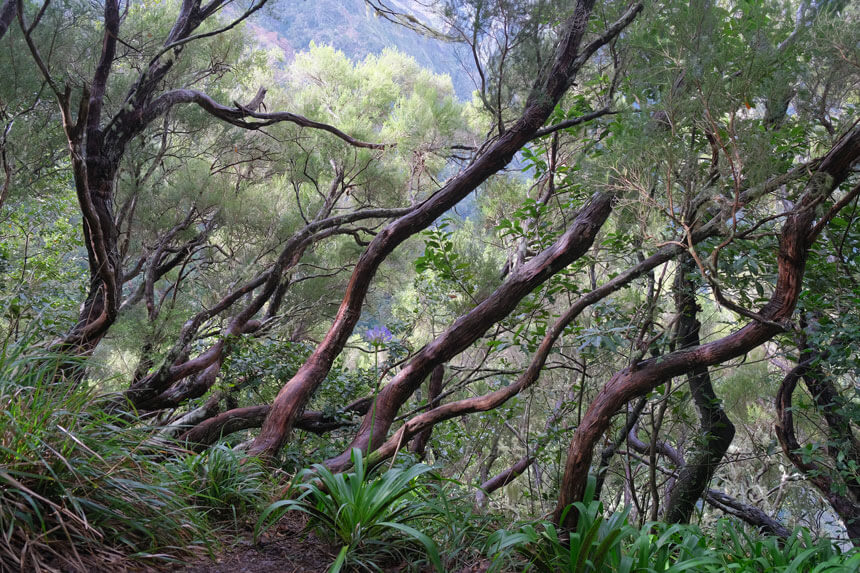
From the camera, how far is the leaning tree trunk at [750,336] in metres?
1.79

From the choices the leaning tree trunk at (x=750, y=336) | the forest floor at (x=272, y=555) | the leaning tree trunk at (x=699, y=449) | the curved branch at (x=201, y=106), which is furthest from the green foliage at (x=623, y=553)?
the curved branch at (x=201, y=106)

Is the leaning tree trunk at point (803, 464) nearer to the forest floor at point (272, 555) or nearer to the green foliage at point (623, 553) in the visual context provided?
the green foliage at point (623, 553)

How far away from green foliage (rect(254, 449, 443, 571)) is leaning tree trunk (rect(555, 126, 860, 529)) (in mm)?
587

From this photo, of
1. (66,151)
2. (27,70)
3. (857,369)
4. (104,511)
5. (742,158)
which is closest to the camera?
(104,511)

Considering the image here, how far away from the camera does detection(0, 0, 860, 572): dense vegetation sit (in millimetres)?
1673

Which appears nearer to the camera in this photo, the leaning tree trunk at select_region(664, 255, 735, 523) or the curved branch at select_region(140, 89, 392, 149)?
the leaning tree trunk at select_region(664, 255, 735, 523)

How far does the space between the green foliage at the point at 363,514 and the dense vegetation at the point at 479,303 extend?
0.01m

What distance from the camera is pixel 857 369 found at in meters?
2.50

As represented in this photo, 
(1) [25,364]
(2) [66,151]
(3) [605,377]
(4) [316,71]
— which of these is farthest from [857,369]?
(4) [316,71]

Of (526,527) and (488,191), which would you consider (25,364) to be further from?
(488,191)

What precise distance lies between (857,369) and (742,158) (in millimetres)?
1387

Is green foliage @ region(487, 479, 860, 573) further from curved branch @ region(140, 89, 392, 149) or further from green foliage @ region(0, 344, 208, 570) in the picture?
curved branch @ region(140, 89, 392, 149)

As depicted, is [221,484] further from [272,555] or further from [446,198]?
[446,198]

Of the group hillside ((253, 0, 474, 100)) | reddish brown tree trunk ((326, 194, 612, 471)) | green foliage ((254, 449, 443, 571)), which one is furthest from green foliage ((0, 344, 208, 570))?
hillside ((253, 0, 474, 100))
